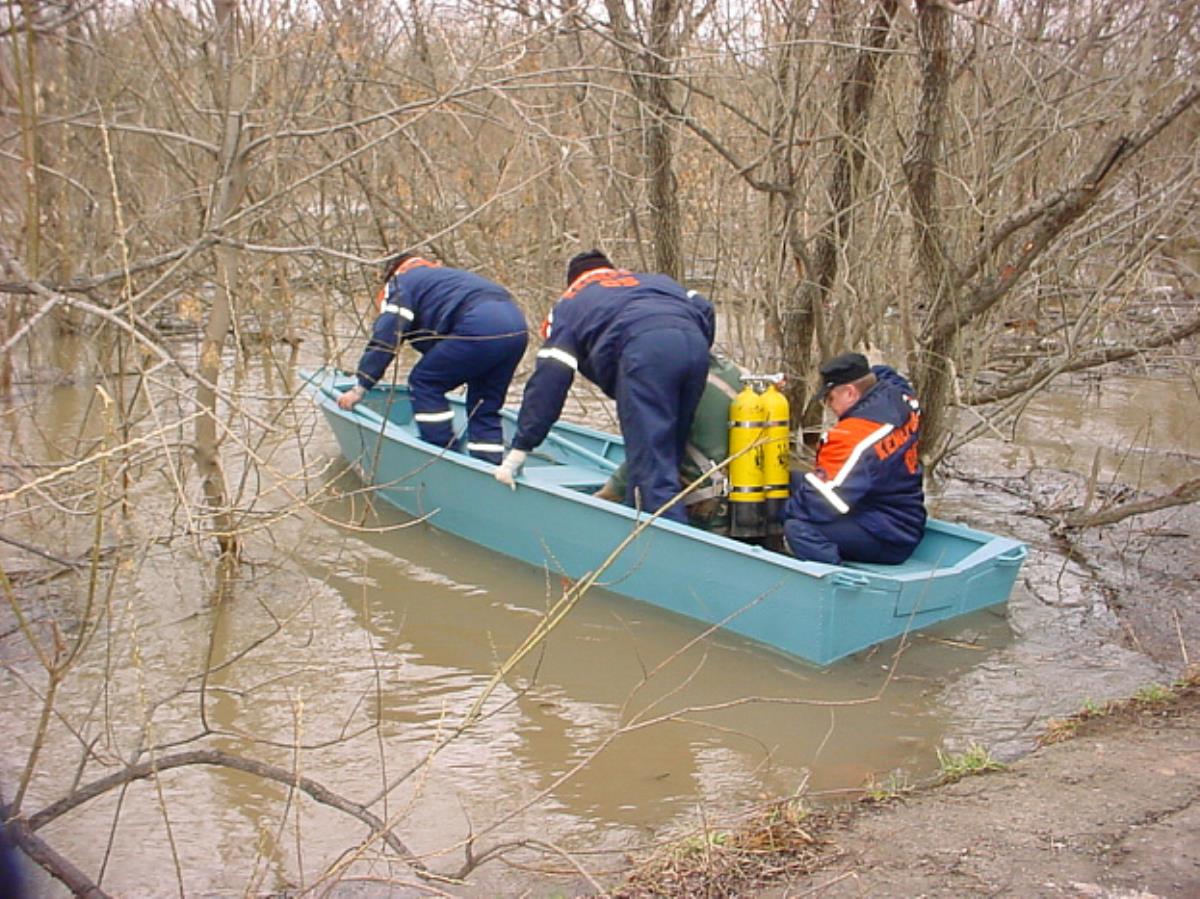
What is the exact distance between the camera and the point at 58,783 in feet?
16.5

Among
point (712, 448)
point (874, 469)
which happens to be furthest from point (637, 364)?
point (874, 469)

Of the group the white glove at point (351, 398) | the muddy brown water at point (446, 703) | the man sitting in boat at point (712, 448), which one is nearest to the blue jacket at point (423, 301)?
the white glove at point (351, 398)

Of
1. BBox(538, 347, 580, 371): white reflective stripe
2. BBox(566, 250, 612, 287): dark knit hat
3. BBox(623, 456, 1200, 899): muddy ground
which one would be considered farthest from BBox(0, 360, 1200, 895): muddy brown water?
BBox(566, 250, 612, 287): dark knit hat

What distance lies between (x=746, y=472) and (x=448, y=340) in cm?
266

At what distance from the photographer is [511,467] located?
289 inches

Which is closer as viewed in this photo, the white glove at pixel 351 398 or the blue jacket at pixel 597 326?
the blue jacket at pixel 597 326

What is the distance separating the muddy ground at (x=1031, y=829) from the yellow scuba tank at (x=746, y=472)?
153cm

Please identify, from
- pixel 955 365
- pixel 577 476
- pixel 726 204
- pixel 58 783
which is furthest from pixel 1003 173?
pixel 58 783

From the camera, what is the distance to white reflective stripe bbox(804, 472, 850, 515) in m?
6.16

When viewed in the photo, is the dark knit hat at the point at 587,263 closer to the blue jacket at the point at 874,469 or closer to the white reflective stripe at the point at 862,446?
the blue jacket at the point at 874,469

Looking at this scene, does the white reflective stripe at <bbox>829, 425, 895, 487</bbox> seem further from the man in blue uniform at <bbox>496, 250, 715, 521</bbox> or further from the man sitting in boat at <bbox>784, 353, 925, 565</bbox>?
the man in blue uniform at <bbox>496, 250, 715, 521</bbox>

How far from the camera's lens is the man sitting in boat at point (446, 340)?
842cm

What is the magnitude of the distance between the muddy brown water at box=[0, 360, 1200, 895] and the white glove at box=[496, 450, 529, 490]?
1.98 feet

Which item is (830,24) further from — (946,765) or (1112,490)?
(946,765)
